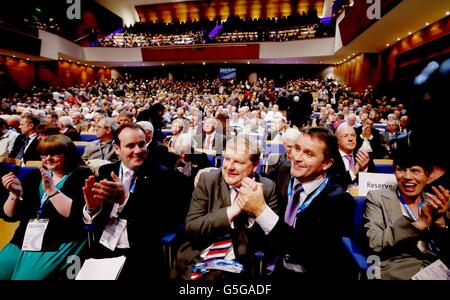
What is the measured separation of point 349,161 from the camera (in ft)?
8.50

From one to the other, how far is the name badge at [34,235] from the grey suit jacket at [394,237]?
193 cm

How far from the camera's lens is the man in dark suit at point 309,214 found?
1.33 meters

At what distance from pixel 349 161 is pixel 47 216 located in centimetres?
248

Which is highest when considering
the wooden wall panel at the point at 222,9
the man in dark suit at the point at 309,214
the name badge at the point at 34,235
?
the wooden wall panel at the point at 222,9

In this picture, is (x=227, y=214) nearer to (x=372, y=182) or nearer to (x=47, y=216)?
(x=47, y=216)

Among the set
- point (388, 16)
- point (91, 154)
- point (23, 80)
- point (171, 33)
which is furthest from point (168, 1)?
point (91, 154)

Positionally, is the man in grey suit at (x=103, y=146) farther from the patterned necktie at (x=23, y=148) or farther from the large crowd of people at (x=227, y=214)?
the large crowd of people at (x=227, y=214)

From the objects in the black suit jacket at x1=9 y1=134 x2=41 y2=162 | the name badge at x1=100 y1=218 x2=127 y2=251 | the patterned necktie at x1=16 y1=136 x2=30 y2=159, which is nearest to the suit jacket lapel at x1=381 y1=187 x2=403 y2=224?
the name badge at x1=100 y1=218 x2=127 y2=251

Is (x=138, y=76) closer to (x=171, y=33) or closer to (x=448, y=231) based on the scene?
(x=171, y=33)

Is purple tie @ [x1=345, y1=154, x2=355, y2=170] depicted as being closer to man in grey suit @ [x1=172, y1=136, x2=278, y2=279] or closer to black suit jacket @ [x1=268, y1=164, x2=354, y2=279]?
black suit jacket @ [x1=268, y1=164, x2=354, y2=279]

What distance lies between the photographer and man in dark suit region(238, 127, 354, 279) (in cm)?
133

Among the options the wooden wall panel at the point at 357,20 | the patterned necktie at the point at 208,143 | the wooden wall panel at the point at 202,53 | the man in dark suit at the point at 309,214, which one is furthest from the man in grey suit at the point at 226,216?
the wooden wall panel at the point at 202,53

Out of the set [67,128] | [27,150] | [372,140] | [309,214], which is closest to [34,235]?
[309,214]
